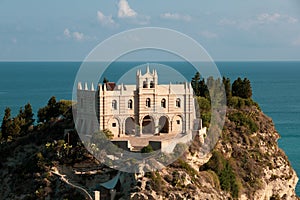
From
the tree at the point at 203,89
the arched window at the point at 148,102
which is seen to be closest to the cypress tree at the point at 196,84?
the tree at the point at 203,89

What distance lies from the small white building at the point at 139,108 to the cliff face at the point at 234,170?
2577mm

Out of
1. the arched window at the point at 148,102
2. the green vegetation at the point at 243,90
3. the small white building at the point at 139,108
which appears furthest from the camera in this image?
the green vegetation at the point at 243,90

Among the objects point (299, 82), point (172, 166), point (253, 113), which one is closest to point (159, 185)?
point (172, 166)

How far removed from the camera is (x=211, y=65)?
47.9 m

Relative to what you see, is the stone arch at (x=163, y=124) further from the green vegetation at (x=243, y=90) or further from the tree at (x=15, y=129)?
the green vegetation at (x=243, y=90)

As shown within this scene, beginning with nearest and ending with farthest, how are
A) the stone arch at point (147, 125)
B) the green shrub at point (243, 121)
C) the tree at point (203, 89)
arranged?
the stone arch at point (147, 125), the green shrub at point (243, 121), the tree at point (203, 89)

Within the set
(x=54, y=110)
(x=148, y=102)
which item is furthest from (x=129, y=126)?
(x=54, y=110)

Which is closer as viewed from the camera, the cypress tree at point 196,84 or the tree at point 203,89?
the tree at point 203,89

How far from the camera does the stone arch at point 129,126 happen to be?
4488 cm

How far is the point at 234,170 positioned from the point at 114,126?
1014 centimetres

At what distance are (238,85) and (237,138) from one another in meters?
12.2

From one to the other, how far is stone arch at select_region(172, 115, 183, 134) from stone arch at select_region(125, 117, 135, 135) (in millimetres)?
3059

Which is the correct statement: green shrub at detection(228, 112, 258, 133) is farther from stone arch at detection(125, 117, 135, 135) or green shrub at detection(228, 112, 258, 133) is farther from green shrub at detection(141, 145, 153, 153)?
green shrub at detection(141, 145, 153, 153)

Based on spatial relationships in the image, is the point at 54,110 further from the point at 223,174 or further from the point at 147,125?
the point at 223,174
